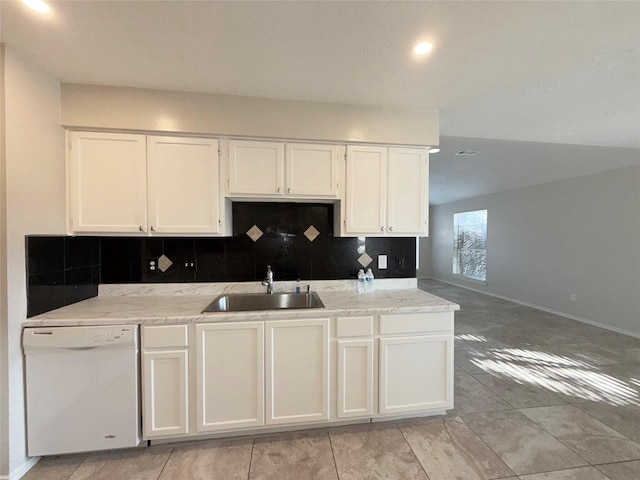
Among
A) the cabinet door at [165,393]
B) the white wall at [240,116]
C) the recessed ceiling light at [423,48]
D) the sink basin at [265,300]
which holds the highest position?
the recessed ceiling light at [423,48]

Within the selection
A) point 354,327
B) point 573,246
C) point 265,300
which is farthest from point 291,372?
A: point 573,246

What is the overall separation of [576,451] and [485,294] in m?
5.39

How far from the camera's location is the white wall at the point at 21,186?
1.58 metres

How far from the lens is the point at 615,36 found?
1499mm

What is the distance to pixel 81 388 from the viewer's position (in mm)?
1737

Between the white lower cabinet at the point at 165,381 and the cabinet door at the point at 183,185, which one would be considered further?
the cabinet door at the point at 183,185

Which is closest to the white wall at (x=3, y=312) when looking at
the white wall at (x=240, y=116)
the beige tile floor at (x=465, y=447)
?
the beige tile floor at (x=465, y=447)

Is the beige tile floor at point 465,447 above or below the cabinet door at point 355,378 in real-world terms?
below

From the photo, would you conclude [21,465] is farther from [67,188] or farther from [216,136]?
[216,136]

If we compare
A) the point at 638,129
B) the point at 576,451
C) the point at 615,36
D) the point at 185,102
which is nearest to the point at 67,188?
the point at 185,102

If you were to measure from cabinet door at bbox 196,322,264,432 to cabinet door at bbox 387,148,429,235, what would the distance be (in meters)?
1.39

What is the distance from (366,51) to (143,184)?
5.80ft

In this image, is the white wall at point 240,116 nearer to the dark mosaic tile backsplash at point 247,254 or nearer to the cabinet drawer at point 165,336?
the dark mosaic tile backsplash at point 247,254

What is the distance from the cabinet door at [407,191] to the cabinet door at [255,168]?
36.4 inches
